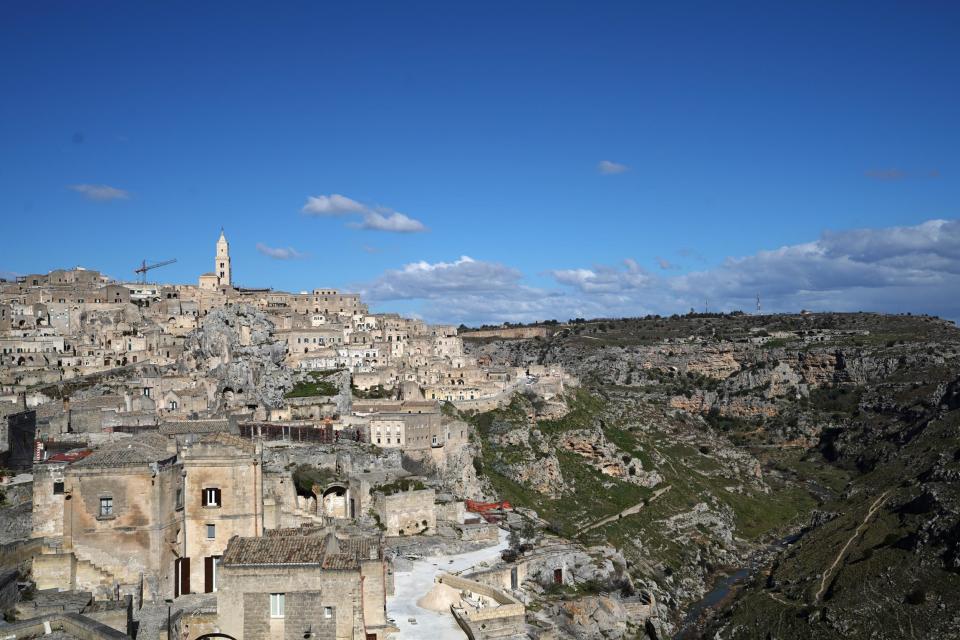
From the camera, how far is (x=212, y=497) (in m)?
26.1

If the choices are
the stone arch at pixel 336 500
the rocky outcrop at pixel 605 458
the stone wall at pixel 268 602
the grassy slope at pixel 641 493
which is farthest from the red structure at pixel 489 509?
the stone wall at pixel 268 602

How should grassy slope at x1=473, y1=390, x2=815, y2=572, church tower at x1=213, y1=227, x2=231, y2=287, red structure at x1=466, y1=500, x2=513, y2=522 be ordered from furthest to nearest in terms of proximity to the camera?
church tower at x1=213, y1=227, x2=231, y2=287 → grassy slope at x1=473, y1=390, x2=815, y2=572 → red structure at x1=466, y1=500, x2=513, y2=522

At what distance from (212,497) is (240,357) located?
39.2 metres

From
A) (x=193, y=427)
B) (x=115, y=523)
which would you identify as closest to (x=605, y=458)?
(x=193, y=427)

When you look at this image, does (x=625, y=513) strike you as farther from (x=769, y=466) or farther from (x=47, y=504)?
(x=47, y=504)

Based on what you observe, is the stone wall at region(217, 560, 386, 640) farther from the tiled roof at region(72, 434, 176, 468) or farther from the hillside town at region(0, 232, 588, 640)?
the tiled roof at region(72, 434, 176, 468)

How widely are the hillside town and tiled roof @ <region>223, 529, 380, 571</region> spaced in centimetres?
6

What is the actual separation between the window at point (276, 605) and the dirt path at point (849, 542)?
125ft

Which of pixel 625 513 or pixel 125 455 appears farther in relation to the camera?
pixel 625 513

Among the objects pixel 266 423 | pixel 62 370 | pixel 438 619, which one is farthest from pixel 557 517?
pixel 62 370

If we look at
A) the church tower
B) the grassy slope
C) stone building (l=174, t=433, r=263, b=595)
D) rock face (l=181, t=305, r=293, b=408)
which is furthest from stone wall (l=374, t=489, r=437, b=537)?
the church tower

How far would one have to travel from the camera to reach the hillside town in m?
22.4

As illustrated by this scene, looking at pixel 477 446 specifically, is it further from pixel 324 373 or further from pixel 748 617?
pixel 748 617

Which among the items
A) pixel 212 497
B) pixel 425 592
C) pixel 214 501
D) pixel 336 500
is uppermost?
pixel 212 497
